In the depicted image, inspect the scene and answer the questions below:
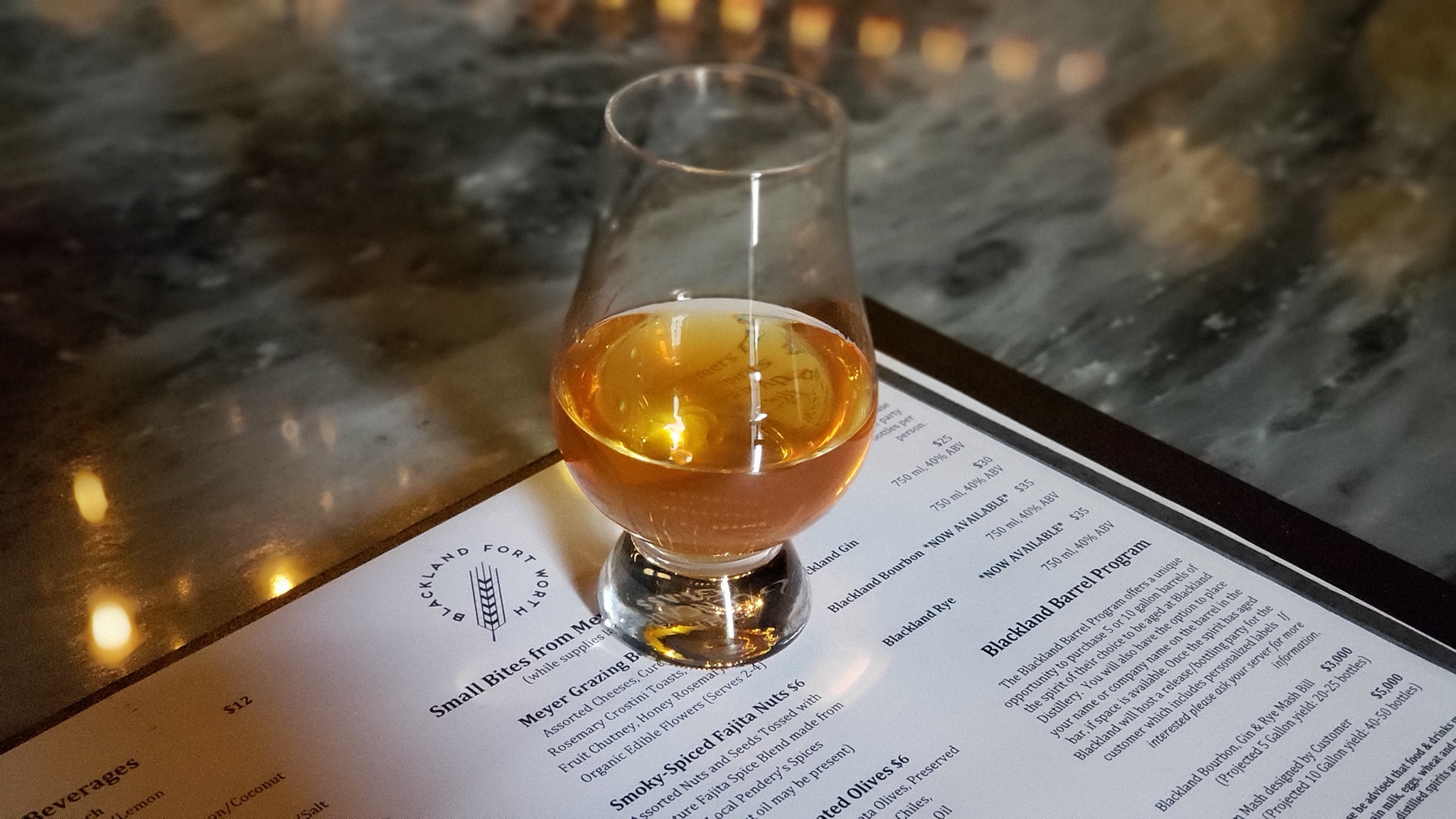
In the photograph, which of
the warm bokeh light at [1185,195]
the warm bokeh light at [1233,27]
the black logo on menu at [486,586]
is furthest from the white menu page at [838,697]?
the warm bokeh light at [1233,27]

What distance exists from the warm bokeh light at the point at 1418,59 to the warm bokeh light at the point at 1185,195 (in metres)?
0.18

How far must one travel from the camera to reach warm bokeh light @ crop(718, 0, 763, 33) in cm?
110

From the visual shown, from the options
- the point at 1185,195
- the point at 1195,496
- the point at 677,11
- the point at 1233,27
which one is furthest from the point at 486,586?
the point at 1233,27

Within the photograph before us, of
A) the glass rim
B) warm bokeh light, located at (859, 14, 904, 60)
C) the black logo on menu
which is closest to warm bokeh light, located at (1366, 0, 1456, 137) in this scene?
warm bokeh light, located at (859, 14, 904, 60)

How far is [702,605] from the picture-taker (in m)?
0.53

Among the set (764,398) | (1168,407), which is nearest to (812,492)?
(764,398)

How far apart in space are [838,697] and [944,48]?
27.8 inches

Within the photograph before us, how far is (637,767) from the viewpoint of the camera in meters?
0.47

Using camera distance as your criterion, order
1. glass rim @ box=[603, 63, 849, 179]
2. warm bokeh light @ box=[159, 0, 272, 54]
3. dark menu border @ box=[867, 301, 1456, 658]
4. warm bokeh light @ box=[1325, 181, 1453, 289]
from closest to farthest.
A: glass rim @ box=[603, 63, 849, 179] < dark menu border @ box=[867, 301, 1456, 658] < warm bokeh light @ box=[1325, 181, 1453, 289] < warm bokeh light @ box=[159, 0, 272, 54]

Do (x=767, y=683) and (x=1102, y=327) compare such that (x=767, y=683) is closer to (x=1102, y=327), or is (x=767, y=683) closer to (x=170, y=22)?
(x=1102, y=327)

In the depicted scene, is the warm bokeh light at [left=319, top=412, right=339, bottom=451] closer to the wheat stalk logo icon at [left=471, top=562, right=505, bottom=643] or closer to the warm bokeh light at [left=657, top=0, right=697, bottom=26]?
the wheat stalk logo icon at [left=471, top=562, right=505, bottom=643]

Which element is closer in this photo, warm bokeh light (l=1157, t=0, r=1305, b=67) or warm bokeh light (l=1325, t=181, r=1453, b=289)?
warm bokeh light (l=1325, t=181, r=1453, b=289)

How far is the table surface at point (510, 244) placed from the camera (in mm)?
615

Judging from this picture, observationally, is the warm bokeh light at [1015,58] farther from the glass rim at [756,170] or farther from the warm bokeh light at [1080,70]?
the glass rim at [756,170]
